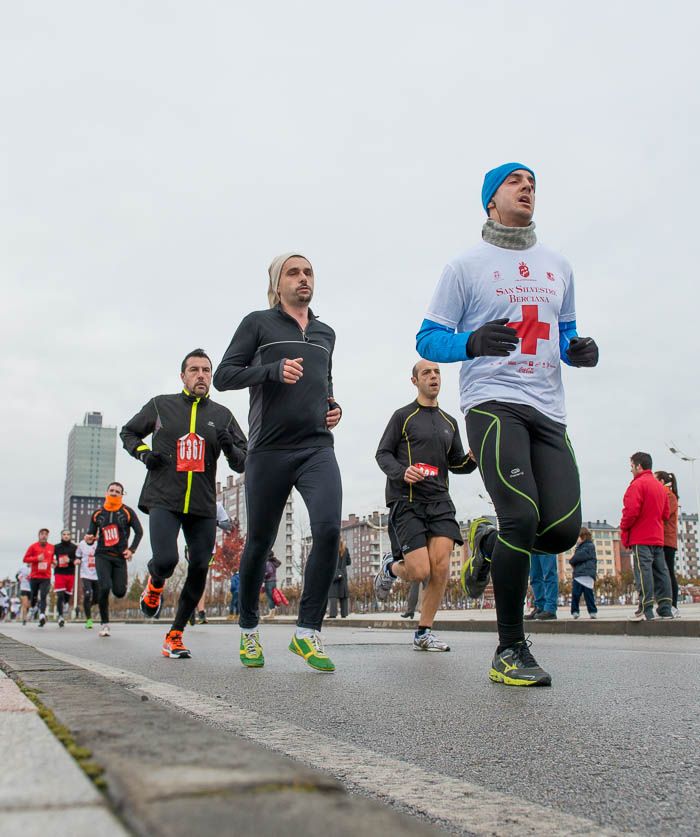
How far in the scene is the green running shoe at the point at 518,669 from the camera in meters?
4.31

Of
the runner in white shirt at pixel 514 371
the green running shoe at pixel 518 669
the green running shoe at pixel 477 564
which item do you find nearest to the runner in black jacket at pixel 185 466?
the green running shoe at pixel 477 564

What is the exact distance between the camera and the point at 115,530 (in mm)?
13680

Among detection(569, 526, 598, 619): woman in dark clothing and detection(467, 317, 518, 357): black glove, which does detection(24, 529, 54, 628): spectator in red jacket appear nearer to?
detection(569, 526, 598, 619): woman in dark clothing

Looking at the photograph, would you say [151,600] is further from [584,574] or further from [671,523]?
[584,574]

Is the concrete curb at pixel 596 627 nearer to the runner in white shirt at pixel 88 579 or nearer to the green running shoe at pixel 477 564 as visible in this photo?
the green running shoe at pixel 477 564

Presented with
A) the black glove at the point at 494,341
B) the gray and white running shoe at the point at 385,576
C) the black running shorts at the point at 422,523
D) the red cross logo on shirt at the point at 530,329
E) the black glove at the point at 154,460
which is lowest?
the gray and white running shoe at the point at 385,576

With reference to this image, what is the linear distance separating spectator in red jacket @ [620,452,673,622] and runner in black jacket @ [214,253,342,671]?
6671mm

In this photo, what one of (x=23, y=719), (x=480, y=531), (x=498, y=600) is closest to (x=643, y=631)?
(x=480, y=531)

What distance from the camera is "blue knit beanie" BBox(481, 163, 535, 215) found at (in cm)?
502

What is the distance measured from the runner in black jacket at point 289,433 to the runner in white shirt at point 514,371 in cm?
105

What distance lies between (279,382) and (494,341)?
5.30 feet

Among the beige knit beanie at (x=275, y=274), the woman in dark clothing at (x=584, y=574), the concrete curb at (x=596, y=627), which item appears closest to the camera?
the beige knit beanie at (x=275, y=274)

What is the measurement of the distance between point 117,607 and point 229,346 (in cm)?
7542

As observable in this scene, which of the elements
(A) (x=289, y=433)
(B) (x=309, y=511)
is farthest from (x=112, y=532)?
(B) (x=309, y=511)
